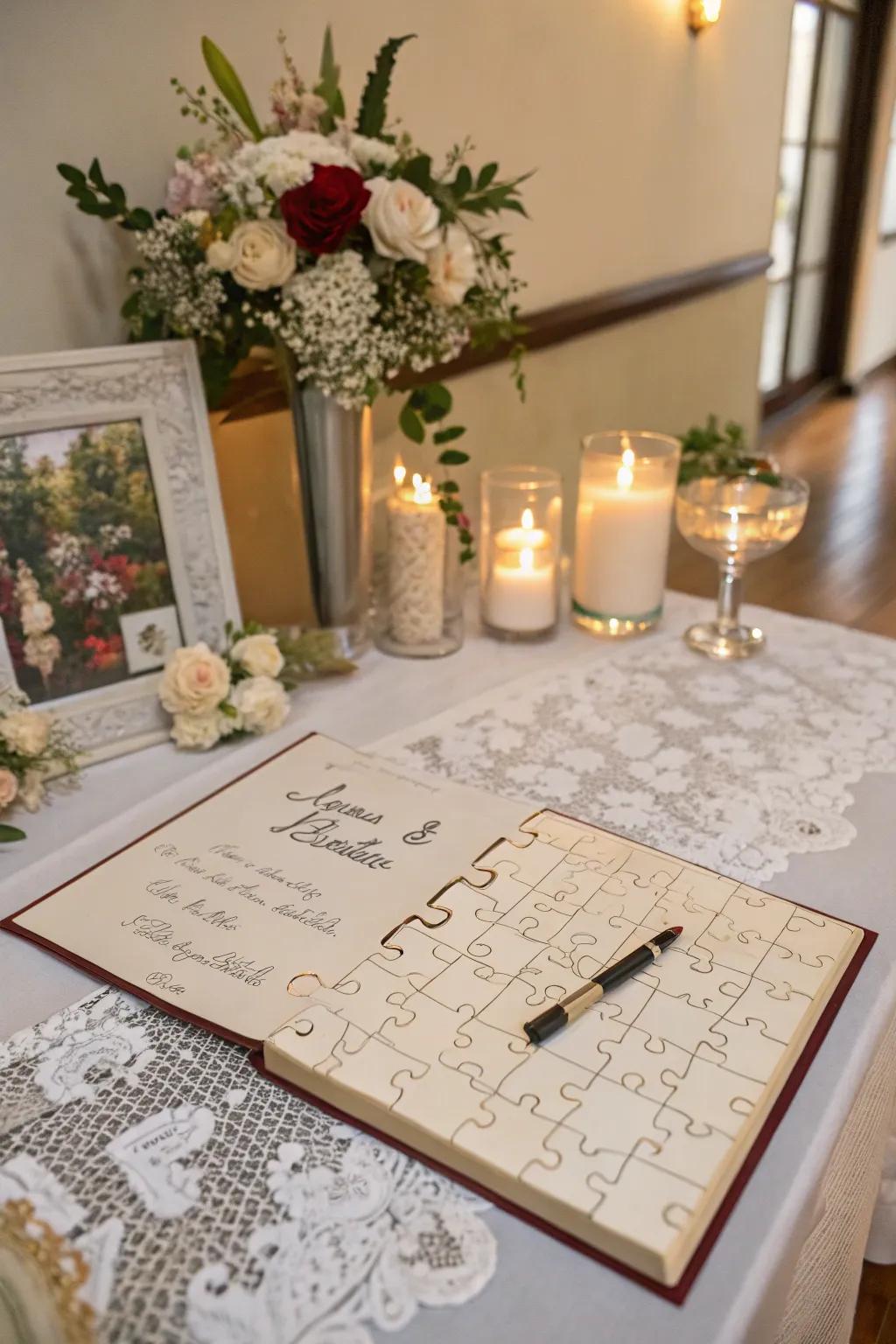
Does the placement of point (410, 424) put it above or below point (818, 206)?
above

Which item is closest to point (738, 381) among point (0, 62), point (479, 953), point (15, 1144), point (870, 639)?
point (870, 639)

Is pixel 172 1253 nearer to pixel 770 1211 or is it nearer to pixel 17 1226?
pixel 17 1226

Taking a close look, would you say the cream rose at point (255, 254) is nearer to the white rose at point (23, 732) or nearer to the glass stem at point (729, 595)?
the white rose at point (23, 732)

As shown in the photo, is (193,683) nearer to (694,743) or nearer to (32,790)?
(32,790)

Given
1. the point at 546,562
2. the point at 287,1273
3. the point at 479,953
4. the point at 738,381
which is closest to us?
the point at 287,1273

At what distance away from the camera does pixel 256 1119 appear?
0.55 meters

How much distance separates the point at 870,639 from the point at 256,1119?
2.82ft

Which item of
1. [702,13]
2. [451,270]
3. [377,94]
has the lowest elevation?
[451,270]

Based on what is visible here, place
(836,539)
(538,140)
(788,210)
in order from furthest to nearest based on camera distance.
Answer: (788,210)
(836,539)
(538,140)

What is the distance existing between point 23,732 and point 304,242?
0.44 metres

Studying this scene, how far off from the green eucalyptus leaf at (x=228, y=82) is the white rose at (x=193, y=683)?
17.7 inches

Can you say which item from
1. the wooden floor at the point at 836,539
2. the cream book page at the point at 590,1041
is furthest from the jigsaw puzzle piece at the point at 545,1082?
the wooden floor at the point at 836,539

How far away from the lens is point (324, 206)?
2.69 feet

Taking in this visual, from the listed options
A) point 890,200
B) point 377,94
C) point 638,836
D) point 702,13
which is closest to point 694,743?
point 638,836
